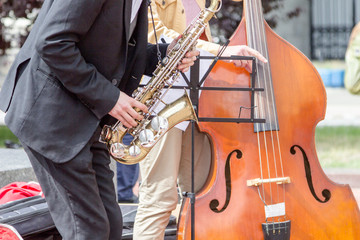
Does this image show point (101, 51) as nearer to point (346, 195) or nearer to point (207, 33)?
point (207, 33)

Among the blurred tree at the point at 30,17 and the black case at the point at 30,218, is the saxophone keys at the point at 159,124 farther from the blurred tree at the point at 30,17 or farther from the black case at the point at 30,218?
the blurred tree at the point at 30,17

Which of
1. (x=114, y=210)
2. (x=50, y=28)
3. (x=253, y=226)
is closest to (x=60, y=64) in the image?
(x=50, y=28)

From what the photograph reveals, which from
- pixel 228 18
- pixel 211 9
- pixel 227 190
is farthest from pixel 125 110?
pixel 228 18

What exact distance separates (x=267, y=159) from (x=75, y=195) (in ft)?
4.34

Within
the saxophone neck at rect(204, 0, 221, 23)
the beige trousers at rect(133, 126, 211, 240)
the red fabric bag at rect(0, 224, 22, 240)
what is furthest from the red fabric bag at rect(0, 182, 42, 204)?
the saxophone neck at rect(204, 0, 221, 23)

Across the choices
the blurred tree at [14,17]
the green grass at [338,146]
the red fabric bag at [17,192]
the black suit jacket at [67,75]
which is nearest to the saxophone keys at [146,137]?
the black suit jacket at [67,75]

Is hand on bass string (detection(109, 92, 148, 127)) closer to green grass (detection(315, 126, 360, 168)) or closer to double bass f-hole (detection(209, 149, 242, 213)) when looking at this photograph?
double bass f-hole (detection(209, 149, 242, 213))

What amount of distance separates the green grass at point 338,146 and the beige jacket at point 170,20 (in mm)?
4544

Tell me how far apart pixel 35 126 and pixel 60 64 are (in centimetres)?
25

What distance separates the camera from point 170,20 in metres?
3.32

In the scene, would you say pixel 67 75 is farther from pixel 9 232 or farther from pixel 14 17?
pixel 14 17

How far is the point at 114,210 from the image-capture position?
8.38 ft

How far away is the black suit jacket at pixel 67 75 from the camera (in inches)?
86.9

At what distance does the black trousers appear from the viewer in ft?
7.59
